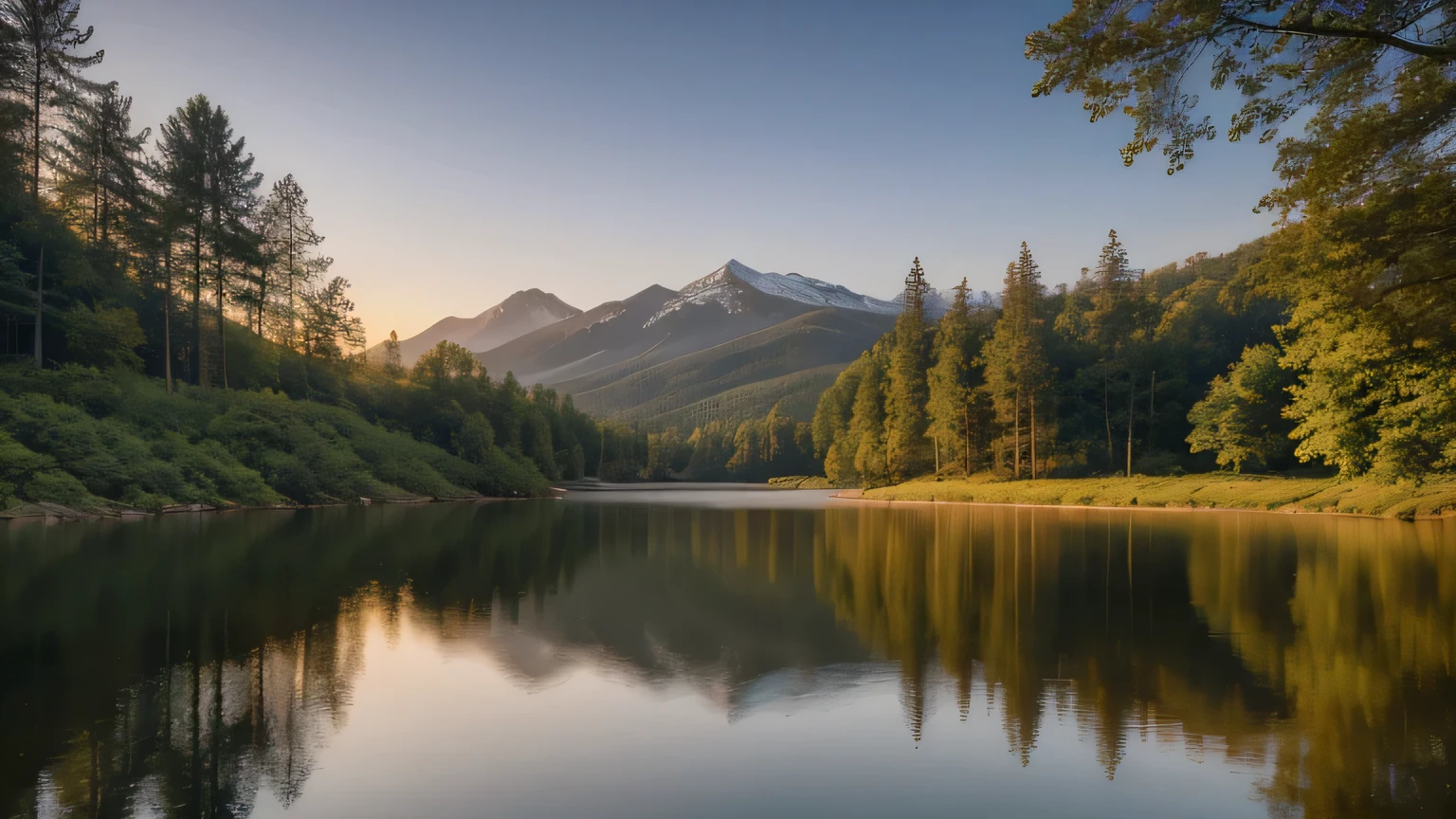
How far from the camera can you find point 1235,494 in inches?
1486

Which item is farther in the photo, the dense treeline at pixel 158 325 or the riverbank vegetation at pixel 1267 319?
the dense treeline at pixel 158 325

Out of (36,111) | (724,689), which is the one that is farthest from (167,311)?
(724,689)

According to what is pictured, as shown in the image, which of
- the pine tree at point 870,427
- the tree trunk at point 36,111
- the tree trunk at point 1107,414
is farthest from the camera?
the pine tree at point 870,427

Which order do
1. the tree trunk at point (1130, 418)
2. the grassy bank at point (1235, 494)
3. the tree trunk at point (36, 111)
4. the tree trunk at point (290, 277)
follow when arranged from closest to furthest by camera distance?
the grassy bank at point (1235, 494) → the tree trunk at point (36, 111) → the tree trunk at point (1130, 418) → the tree trunk at point (290, 277)

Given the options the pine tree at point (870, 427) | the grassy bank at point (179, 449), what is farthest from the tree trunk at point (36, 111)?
the pine tree at point (870, 427)

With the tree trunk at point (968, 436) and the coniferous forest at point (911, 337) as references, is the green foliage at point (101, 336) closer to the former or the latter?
the coniferous forest at point (911, 337)

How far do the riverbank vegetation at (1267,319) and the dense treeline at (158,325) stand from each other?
3510 centimetres

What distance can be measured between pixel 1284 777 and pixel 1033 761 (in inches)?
68.8

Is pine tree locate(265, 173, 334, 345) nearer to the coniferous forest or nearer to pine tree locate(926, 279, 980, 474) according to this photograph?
the coniferous forest

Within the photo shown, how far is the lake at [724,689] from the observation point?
225 inches

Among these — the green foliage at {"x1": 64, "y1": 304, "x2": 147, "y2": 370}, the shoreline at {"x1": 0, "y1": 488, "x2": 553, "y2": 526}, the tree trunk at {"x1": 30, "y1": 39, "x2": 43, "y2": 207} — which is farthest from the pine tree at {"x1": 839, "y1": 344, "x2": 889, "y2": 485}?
the tree trunk at {"x1": 30, "y1": 39, "x2": 43, "y2": 207}

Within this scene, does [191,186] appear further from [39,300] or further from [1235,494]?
[1235,494]

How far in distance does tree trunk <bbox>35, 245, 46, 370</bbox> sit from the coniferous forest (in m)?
0.17

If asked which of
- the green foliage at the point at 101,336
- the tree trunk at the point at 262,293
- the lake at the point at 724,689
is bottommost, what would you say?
the lake at the point at 724,689
